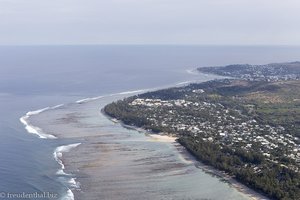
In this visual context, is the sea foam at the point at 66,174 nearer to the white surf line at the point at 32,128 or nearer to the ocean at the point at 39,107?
the ocean at the point at 39,107

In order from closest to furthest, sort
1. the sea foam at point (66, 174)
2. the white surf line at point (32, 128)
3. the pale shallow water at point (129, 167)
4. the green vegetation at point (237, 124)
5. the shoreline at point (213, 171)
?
the sea foam at point (66, 174), the shoreline at point (213, 171), the pale shallow water at point (129, 167), the green vegetation at point (237, 124), the white surf line at point (32, 128)

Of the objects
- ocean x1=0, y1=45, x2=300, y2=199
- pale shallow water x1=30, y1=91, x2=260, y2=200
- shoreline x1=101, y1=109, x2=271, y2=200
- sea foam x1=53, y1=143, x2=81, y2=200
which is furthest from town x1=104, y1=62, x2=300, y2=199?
ocean x1=0, y1=45, x2=300, y2=199

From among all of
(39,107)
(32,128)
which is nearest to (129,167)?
(32,128)

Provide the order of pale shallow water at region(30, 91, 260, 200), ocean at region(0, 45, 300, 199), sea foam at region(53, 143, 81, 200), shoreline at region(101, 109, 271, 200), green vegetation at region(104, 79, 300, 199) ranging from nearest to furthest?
sea foam at region(53, 143, 81, 200)
shoreline at region(101, 109, 271, 200)
pale shallow water at region(30, 91, 260, 200)
ocean at region(0, 45, 300, 199)
green vegetation at region(104, 79, 300, 199)

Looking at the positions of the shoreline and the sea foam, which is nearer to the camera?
the sea foam

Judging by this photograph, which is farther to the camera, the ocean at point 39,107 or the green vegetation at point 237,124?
the green vegetation at point 237,124

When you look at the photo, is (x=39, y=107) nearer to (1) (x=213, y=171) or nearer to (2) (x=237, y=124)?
(2) (x=237, y=124)

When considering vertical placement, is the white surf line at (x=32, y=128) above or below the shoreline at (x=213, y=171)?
below

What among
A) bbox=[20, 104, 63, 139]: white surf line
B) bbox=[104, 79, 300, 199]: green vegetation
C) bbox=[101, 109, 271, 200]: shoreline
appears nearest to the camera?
bbox=[101, 109, 271, 200]: shoreline

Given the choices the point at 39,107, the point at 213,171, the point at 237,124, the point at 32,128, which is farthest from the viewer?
the point at 39,107

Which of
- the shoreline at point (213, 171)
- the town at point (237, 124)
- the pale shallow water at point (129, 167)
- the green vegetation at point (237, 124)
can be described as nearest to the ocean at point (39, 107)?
the pale shallow water at point (129, 167)

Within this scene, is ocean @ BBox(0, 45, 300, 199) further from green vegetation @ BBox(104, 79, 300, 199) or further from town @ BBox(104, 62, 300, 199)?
town @ BBox(104, 62, 300, 199)
